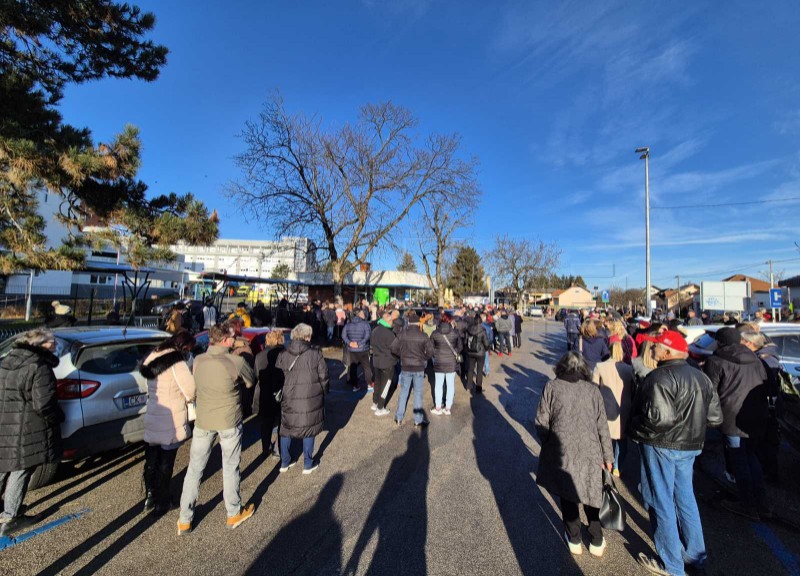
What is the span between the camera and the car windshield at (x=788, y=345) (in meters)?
6.32

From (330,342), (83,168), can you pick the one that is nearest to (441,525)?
(83,168)

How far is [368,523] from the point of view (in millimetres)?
3436

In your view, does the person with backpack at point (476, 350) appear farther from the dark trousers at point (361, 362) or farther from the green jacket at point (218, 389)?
the green jacket at point (218, 389)

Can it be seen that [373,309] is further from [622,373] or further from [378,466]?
[622,373]

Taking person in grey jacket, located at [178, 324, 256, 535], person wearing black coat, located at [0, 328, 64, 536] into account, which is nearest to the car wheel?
person wearing black coat, located at [0, 328, 64, 536]

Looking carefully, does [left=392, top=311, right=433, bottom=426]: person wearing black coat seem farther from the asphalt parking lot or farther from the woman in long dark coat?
the woman in long dark coat

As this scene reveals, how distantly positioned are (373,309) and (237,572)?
11.1m

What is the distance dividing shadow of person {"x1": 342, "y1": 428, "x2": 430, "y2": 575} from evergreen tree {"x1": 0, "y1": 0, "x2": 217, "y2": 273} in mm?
6487

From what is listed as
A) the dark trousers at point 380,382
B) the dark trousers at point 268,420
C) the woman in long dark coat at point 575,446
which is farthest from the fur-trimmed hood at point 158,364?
the dark trousers at point 380,382

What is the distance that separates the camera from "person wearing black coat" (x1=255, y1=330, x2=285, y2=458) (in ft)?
16.1

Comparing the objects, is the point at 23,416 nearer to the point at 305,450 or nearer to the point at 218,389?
the point at 218,389

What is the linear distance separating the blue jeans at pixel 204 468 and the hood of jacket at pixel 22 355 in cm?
144

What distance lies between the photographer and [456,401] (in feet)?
25.9

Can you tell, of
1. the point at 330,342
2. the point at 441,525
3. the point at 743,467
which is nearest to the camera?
the point at 441,525
